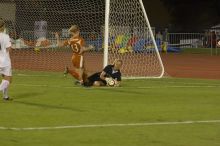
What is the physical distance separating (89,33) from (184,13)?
3579cm

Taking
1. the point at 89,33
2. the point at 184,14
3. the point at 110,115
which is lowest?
the point at 110,115

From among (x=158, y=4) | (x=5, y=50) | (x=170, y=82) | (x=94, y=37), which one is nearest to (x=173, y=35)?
(x=94, y=37)

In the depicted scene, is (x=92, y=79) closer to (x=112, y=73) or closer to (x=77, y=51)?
(x=112, y=73)

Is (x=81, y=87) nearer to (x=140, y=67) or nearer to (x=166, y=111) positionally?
(x=166, y=111)

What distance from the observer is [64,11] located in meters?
29.4

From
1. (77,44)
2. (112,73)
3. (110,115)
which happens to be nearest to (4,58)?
(110,115)

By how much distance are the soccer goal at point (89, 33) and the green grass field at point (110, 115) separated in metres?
4.43

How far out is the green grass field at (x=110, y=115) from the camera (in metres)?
10.5

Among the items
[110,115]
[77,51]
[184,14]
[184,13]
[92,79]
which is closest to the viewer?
[110,115]

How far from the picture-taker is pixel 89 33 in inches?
1344

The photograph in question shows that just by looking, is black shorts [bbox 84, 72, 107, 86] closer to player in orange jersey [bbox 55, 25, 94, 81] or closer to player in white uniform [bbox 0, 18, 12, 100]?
player in orange jersey [bbox 55, 25, 94, 81]

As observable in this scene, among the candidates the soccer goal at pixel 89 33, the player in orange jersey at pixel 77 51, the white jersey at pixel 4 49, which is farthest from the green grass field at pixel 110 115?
the soccer goal at pixel 89 33

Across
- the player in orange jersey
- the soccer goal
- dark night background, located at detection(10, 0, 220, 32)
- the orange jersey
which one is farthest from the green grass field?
dark night background, located at detection(10, 0, 220, 32)

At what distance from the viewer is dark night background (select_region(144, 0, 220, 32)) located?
221 ft
